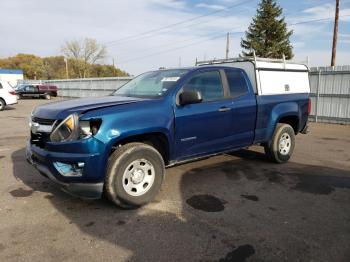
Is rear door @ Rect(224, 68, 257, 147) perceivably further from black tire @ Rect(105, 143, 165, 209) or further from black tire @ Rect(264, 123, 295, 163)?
black tire @ Rect(105, 143, 165, 209)

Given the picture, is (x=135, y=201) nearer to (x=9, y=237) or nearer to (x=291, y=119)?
(x=9, y=237)

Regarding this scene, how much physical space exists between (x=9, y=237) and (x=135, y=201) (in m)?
1.43

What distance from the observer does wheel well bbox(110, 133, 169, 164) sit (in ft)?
13.6

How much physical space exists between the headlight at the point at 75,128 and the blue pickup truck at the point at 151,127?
0.01m

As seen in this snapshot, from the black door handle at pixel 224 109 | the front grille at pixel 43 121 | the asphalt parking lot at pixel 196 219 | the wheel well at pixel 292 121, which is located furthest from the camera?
the wheel well at pixel 292 121

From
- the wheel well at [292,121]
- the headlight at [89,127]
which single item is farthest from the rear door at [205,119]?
the wheel well at [292,121]

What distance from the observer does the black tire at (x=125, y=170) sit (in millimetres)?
3916

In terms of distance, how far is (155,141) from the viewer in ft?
14.7

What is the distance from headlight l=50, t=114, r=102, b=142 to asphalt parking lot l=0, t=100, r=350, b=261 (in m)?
0.99

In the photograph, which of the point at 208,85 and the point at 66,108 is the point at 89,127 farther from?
the point at 208,85

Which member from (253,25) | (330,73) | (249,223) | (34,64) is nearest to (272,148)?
(249,223)

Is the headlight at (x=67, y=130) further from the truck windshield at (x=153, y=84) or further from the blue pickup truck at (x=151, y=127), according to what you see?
the truck windshield at (x=153, y=84)

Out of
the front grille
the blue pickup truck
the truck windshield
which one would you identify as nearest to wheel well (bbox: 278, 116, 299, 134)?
the blue pickup truck

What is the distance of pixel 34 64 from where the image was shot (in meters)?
82.6
